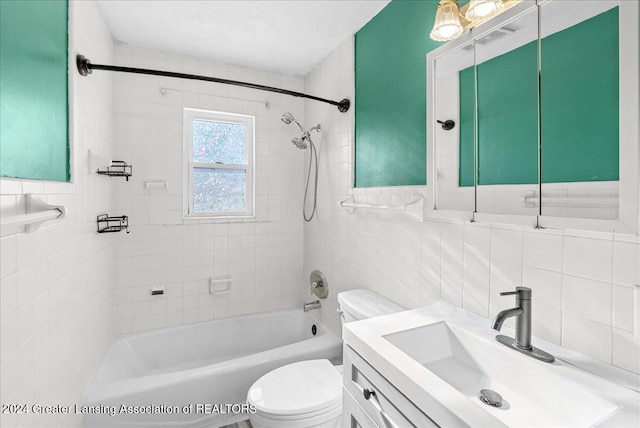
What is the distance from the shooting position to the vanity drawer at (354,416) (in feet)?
3.31

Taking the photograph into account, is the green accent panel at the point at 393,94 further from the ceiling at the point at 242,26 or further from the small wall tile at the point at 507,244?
the small wall tile at the point at 507,244

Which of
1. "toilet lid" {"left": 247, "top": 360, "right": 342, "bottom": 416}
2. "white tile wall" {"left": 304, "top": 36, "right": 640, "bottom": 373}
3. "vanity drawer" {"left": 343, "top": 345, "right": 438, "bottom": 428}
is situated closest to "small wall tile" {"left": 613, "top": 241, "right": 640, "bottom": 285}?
"white tile wall" {"left": 304, "top": 36, "right": 640, "bottom": 373}

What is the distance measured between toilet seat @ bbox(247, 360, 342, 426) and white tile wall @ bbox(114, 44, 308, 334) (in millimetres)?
1174

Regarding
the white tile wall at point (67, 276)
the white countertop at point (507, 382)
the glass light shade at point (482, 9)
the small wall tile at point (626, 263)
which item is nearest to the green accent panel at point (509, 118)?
the glass light shade at point (482, 9)

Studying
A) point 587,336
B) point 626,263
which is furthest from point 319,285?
point 626,263

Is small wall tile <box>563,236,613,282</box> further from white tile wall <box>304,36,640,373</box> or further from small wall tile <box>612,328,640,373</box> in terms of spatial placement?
small wall tile <box>612,328,640,373</box>

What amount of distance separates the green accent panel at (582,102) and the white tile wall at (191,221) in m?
2.11

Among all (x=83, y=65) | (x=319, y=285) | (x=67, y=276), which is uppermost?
(x=83, y=65)

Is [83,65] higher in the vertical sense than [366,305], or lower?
higher

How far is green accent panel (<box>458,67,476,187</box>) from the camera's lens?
3.99 feet

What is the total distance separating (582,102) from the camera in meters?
0.89

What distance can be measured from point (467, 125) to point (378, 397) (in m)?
1.07

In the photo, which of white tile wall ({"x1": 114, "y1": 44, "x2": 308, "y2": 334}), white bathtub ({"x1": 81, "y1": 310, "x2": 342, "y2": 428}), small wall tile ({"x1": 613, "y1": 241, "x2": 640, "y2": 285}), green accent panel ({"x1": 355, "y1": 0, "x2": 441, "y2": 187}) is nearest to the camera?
small wall tile ({"x1": 613, "y1": 241, "x2": 640, "y2": 285})

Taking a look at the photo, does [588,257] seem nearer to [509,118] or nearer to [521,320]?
[521,320]
